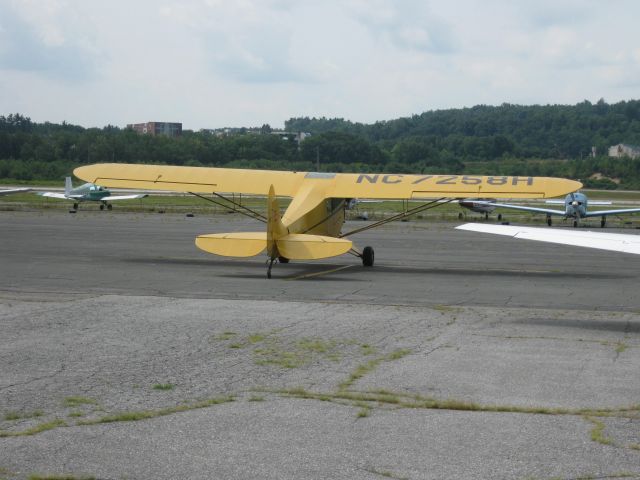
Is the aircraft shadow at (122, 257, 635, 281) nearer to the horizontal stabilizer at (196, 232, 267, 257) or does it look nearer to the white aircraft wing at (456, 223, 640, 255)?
the horizontal stabilizer at (196, 232, 267, 257)

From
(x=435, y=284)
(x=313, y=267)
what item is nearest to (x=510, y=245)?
(x=313, y=267)

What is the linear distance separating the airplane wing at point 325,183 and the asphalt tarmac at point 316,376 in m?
2.60

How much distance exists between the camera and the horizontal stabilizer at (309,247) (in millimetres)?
19188

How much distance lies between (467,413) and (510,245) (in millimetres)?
24171

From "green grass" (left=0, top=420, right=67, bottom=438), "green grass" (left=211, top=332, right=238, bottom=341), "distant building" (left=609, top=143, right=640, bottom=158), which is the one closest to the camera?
"green grass" (left=0, top=420, right=67, bottom=438)

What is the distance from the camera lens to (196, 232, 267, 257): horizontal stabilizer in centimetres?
1927

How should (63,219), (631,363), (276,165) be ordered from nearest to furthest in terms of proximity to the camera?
(631,363)
(63,219)
(276,165)

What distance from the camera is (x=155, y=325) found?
12992mm

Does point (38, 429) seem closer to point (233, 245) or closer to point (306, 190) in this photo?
point (233, 245)

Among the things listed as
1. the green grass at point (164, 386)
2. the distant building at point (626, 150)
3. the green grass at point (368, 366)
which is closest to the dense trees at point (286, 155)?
the distant building at point (626, 150)

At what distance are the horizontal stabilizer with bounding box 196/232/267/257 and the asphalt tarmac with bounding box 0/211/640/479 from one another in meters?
0.67

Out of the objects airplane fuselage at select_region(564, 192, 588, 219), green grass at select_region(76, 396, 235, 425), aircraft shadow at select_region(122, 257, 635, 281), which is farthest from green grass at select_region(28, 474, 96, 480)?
airplane fuselage at select_region(564, 192, 588, 219)

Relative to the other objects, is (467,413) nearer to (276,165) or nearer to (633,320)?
(633,320)

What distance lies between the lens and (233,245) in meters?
19.4
